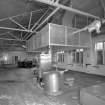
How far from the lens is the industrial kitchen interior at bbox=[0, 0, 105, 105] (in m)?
2.82

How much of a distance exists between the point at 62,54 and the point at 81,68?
2877 millimetres

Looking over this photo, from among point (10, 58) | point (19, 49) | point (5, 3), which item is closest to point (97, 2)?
point (5, 3)

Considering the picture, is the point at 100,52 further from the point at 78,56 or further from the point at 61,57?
the point at 61,57

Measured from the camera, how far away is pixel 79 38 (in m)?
5.19

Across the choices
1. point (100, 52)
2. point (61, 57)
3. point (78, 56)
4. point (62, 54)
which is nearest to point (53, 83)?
point (100, 52)

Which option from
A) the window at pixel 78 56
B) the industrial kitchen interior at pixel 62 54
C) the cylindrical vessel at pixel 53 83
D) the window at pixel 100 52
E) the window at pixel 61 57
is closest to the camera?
the industrial kitchen interior at pixel 62 54

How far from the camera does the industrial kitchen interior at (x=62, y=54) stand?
282cm

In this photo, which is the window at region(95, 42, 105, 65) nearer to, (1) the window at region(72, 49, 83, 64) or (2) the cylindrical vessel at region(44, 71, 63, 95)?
(1) the window at region(72, 49, 83, 64)

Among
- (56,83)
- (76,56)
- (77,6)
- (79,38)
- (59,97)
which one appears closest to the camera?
(59,97)

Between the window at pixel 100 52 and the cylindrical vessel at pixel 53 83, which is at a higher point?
the window at pixel 100 52

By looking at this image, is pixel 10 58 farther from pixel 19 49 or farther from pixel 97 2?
pixel 97 2

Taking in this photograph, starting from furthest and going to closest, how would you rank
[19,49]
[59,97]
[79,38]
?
[19,49]
[79,38]
[59,97]

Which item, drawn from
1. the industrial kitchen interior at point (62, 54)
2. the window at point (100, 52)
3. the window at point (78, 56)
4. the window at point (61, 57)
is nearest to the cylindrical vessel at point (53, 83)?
the industrial kitchen interior at point (62, 54)

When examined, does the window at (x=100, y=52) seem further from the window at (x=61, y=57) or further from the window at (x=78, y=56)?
the window at (x=61, y=57)
